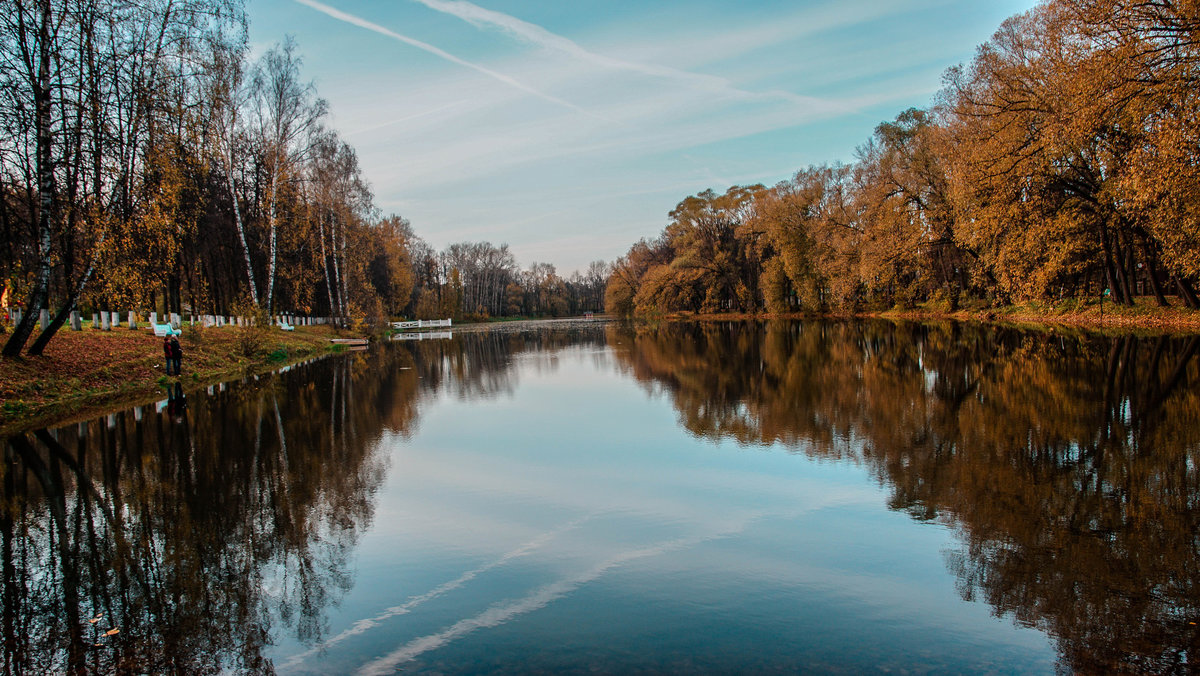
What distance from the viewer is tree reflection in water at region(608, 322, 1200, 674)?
4328mm

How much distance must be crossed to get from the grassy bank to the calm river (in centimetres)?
291

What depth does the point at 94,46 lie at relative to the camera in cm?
1614

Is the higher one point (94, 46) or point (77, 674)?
point (94, 46)

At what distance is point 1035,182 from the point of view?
25156 millimetres

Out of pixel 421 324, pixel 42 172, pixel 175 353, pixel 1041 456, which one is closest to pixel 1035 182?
pixel 1041 456

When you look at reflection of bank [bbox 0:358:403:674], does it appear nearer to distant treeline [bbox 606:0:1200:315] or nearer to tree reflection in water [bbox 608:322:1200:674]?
tree reflection in water [bbox 608:322:1200:674]

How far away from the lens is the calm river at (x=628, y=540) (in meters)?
4.11

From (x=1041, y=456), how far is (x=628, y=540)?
539 centimetres

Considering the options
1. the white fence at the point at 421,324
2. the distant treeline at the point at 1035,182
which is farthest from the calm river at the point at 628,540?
the white fence at the point at 421,324

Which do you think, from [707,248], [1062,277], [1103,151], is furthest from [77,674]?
[707,248]

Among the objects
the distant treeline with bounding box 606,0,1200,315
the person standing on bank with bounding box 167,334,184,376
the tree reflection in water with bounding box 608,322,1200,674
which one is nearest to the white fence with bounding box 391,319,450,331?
the distant treeline with bounding box 606,0,1200,315

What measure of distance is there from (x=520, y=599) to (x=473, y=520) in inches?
81.4

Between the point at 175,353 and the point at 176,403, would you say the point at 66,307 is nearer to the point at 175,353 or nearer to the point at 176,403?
the point at 175,353

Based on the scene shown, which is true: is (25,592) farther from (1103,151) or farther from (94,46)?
(1103,151)
